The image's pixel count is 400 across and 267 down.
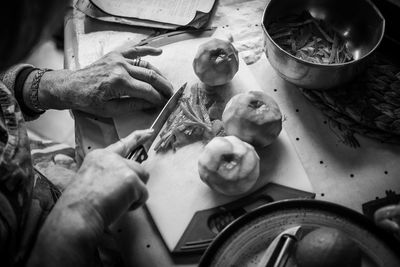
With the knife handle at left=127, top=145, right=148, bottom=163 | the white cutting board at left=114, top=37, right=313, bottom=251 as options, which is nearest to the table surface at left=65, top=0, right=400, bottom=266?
the white cutting board at left=114, top=37, right=313, bottom=251

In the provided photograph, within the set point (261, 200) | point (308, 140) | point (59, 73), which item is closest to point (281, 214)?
point (261, 200)

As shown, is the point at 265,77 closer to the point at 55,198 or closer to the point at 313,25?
the point at 313,25

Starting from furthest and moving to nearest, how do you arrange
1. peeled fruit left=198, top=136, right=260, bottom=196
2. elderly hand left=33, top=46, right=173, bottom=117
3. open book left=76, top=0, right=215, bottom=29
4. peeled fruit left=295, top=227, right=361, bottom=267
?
open book left=76, top=0, right=215, bottom=29, elderly hand left=33, top=46, right=173, bottom=117, peeled fruit left=198, top=136, right=260, bottom=196, peeled fruit left=295, top=227, right=361, bottom=267

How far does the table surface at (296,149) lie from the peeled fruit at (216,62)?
0.52 ft

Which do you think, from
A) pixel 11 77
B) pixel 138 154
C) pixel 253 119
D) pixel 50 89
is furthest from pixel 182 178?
pixel 11 77

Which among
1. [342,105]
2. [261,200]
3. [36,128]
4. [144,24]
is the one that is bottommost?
[36,128]

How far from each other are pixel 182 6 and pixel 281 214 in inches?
34.1

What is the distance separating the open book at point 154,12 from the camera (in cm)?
132

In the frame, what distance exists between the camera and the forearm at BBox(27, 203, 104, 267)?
2.51ft

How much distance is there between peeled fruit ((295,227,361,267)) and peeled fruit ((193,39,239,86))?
520 mm

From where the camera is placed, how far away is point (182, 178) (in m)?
0.99

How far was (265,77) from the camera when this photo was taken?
1.20 meters

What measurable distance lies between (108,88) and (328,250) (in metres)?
0.71

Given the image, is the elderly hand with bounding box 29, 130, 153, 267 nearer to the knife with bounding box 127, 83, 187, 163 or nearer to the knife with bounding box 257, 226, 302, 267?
the knife with bounding box 127, 83, 187, 163
